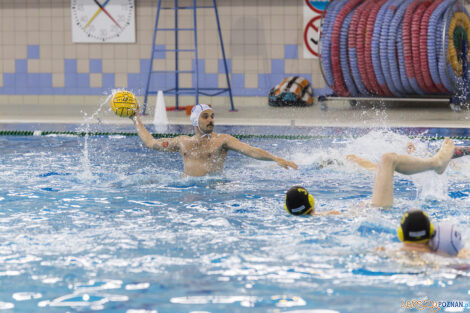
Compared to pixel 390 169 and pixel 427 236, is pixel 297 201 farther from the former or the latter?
pixel 427 236

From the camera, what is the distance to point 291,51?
450 inches

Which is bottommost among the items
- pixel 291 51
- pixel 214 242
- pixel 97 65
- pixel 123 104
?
pixel 214 242

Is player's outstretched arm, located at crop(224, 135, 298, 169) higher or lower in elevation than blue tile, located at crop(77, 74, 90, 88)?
lower

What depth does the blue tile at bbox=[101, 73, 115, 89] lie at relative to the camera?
11828 millimetres

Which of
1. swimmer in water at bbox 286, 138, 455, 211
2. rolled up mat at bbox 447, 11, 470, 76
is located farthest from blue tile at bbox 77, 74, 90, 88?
swimmer in water at bbox 286, 138, 455, 211

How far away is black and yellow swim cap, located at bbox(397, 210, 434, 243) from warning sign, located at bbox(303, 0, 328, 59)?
336 inches

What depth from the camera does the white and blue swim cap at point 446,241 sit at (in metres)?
3.00

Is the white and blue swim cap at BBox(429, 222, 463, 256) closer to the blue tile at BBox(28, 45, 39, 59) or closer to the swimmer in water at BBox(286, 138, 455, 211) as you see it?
the swimmer in water at BBox(286, 138, 455, 211)

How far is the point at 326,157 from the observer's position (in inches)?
232

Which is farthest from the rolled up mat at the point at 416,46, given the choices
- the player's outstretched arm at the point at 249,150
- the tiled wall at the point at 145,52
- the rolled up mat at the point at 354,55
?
the player's outstretched arm at the point at 249,150

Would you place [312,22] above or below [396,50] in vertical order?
above

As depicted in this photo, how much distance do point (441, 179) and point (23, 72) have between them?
29.4 feet

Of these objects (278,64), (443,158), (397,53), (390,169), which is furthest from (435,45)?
(390,169)

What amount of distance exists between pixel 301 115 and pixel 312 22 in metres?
2.21
